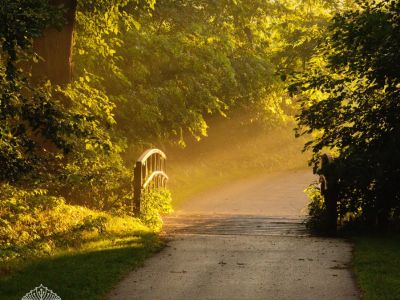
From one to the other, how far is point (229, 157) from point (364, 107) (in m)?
22.6

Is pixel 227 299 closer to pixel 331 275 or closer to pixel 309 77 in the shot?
pixel 331 275

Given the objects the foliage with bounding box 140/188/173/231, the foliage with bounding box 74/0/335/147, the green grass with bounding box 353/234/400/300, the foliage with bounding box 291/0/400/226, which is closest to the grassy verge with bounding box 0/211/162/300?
the foliage with bounding box 140/188/173/231

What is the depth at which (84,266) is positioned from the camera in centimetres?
880

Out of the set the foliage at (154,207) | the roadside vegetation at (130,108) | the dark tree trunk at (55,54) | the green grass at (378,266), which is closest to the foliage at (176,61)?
the roadside vegetation at (130,108)

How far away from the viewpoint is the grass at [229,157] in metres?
28.1

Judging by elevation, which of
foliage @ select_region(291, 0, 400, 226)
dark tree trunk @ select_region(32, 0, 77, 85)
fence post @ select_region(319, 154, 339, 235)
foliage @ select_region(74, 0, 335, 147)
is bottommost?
fence post @ select_region(319, 154, 339, 235)

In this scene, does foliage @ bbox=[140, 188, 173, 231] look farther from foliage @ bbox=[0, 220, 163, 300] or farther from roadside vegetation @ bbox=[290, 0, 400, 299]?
roadside vegetation @ bbox=[290, 0, 400, 299]

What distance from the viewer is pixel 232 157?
34.4 metres

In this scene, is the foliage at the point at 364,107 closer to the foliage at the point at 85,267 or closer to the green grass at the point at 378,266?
the green grass at the point at 378,266

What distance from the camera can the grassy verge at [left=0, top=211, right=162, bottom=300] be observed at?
7.64 metres

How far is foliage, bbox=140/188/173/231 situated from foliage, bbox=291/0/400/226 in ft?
11.5

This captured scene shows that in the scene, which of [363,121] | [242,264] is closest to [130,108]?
[363,121]

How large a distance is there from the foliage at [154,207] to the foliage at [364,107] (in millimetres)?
3516

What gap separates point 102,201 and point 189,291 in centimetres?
690
